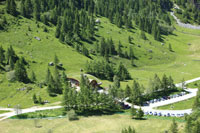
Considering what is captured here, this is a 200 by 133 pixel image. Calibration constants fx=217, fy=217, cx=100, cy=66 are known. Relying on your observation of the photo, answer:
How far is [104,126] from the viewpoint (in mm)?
76688

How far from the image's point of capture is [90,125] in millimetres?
78062

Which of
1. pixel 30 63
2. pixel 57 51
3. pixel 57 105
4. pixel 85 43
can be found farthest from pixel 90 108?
pixel 85 43

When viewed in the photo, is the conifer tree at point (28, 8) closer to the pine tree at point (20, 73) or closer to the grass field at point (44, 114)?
the pine tree at point (20, 73)

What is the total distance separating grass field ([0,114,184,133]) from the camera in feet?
240

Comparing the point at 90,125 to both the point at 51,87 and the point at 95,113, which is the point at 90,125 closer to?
the point at 95,113

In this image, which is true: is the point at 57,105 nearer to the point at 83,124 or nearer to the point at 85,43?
the point at 83,124

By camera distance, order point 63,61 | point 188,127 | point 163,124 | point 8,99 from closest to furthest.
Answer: point 188,127
point 163,124
point 8,99
point 63,61

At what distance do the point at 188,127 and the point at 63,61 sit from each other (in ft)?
325

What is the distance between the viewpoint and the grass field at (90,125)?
73062 millimetres

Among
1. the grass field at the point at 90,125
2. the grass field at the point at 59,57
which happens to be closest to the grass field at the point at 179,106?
the grass field at the point at 90,125

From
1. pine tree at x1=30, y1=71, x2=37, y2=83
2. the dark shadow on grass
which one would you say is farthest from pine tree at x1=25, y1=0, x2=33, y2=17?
the dark shadow on grass

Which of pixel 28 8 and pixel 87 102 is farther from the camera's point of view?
pixel 28 8

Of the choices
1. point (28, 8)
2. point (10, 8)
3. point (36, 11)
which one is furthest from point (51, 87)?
point (28, 8)

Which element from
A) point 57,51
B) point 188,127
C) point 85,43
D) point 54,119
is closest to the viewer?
point 188,127
